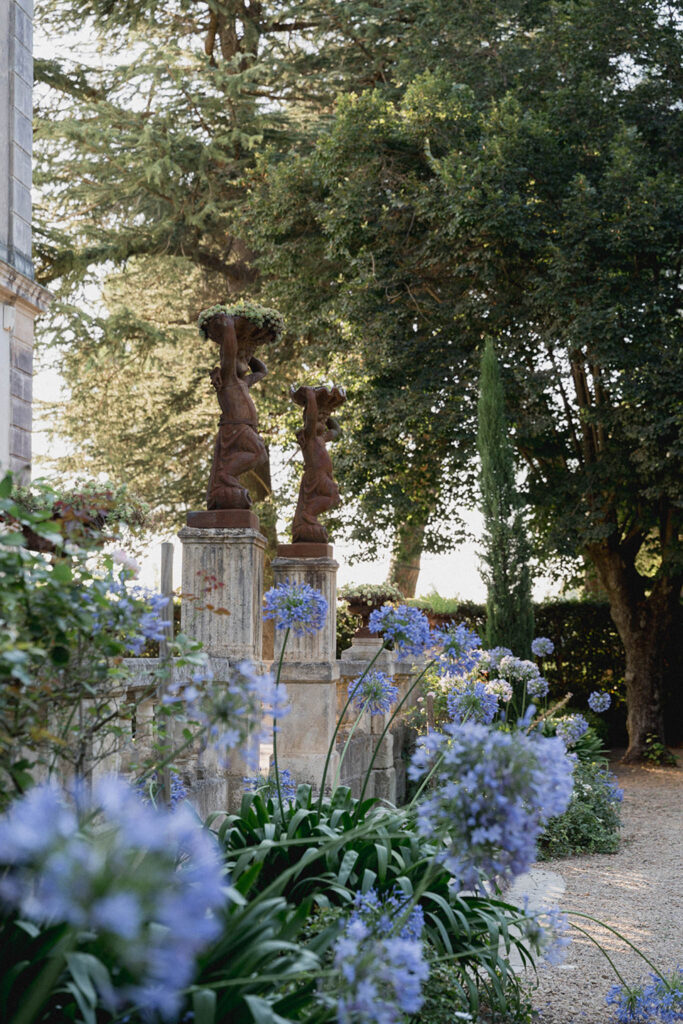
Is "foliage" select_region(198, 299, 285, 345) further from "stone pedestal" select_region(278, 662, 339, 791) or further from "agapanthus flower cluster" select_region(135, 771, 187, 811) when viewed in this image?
"agapanthus flower cluster" select_region(135, 771, 187, 811)

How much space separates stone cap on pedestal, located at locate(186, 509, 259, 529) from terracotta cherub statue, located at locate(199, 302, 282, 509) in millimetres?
97

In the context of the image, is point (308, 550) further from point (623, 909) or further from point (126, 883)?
point (126, 883)

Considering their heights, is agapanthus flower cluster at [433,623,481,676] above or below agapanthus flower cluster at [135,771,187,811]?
above

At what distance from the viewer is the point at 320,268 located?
14289 millimetres

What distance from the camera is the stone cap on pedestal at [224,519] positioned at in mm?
5547

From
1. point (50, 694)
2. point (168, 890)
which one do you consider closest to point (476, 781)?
point (168, 890)

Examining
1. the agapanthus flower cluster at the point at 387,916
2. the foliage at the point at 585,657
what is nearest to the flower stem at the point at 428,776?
the agapanthus flower cluster at the point at 387,916

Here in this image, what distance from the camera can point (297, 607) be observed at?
3443 millimetres

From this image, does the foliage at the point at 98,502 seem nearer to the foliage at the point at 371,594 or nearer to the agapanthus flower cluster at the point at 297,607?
the agapanthus flower cluster at the point at 297,607

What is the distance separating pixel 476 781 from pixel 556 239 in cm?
1155

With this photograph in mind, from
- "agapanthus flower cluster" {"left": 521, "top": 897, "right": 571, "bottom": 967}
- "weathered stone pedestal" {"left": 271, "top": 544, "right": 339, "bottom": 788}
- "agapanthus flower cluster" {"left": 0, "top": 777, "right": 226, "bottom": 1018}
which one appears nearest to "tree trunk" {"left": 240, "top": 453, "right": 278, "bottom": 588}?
"weathered stone pedestal" {"left": 271, "top": 544, "right": 339, "bottom": 788}

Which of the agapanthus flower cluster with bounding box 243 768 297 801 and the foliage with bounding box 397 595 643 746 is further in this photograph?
the foliage with bounding box 397 595 643 746

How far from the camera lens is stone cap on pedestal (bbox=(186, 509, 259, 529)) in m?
5.55

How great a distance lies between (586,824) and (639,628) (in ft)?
21.3
